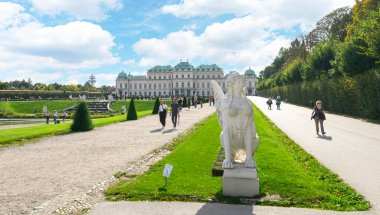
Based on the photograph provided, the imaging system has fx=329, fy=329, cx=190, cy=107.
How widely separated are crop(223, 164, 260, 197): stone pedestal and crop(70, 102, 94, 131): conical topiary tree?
13896 mm

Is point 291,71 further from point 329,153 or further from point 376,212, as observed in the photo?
point 376,212

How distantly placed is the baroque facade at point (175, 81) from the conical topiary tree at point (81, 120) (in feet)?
357

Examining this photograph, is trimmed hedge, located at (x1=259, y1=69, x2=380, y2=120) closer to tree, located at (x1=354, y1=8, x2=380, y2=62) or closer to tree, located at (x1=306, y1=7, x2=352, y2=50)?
tree, located at (x1=354, y1=8, x2=380, y2=62)

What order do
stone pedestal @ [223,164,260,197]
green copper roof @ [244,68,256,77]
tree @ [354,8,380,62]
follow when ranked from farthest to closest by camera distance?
→ 1. green copper roof @ [244,68,256,77]
2. tree @ [354,8,380,62]
3. stone pedestal @ [223,164,260,197]

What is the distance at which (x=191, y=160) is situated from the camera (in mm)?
8477

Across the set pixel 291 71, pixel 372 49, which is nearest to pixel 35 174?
pixel 372 49

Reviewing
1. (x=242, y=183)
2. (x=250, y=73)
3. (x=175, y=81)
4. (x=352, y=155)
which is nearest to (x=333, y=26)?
(x=352, y=155)

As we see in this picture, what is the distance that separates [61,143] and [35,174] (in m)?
5.78

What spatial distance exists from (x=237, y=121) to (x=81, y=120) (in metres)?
13.9

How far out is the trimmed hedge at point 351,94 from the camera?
20844 mm

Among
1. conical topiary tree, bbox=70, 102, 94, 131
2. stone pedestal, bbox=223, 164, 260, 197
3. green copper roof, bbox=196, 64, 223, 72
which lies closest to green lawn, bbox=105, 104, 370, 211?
stone pedestal, bbox=223, 164, 260, 197

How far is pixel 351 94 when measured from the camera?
25.0 metres

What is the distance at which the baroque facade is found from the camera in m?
131

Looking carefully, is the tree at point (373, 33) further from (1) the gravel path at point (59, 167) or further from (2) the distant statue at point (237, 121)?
(2) the distant statue at point (237, 121)
